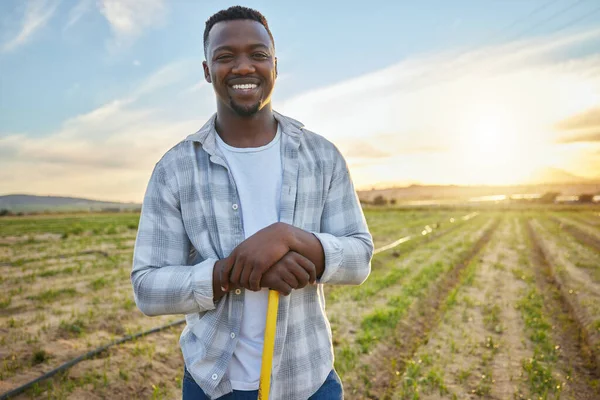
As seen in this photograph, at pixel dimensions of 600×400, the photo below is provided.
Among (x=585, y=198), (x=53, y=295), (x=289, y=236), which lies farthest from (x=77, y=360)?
(x=585, y=198)

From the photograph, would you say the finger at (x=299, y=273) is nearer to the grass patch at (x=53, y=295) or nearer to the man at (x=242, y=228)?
the man at (x=242, y=228)

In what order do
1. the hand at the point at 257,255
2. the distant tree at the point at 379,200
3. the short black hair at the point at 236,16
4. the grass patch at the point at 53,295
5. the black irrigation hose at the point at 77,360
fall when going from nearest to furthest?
the hand at the point at 257,255, the short black hair at the point at 236,16, the black irrigation hose at the point at 77,360, the grass patch at the point at 53,295, the distant tree at the point at 379,200

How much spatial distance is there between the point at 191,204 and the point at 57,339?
5.60 meters

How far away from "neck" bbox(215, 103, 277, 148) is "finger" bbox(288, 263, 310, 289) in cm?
56

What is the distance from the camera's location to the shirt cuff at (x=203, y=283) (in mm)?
1383

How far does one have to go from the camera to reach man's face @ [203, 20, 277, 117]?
5.12 ft

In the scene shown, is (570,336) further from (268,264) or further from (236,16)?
(236,16)

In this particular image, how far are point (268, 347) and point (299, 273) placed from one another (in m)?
0.29

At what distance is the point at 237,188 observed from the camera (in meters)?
Result: 1.58

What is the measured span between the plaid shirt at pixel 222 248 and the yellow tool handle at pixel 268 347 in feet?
0.34

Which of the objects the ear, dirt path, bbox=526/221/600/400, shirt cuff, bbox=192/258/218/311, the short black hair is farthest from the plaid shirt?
dirt path, bbox=526/221/600/400

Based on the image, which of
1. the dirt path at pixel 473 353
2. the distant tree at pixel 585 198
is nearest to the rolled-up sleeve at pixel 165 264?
the dirt path at pixel 473 353

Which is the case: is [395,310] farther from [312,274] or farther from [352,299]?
[312,274]

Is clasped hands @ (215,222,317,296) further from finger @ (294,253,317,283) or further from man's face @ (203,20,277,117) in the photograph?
man's face @ (203,20,277,117)
